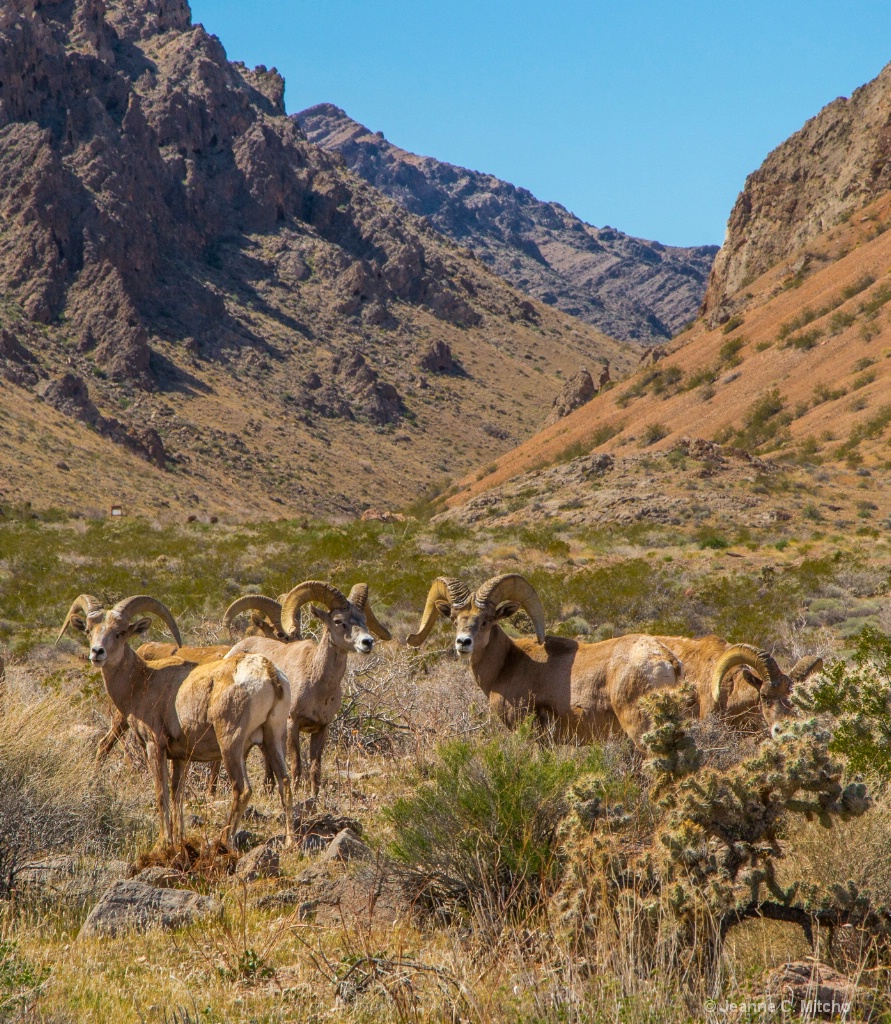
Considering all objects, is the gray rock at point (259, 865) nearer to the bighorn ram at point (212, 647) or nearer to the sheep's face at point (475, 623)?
the bighorn ram at point (212, 647)

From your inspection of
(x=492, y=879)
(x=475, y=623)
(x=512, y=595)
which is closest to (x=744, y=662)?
(x=512, y=595)

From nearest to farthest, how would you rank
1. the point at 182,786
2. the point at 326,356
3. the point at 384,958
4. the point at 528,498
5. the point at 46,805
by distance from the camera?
the point at 384,958 < the point at 46,805 < the point at 182,786 < the point at 528,498 < the point at 326,356

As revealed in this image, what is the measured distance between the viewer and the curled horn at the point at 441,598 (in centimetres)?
926

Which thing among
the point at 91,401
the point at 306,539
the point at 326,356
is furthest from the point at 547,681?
the point at 326,356

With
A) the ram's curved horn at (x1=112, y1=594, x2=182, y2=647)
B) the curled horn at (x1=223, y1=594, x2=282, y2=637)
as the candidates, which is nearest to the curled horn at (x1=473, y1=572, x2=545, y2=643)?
the curled horn at (x1=223, y1=594, x2=282, y2=637)

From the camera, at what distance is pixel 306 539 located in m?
27.9

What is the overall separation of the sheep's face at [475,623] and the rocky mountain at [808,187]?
43.0 metres

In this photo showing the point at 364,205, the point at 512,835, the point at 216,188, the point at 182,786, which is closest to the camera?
the point at 512,835

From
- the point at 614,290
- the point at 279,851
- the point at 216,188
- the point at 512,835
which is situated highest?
the point at 614,290

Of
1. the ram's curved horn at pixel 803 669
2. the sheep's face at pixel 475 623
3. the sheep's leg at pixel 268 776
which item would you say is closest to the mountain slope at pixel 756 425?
the ram's curved horn at pixel 803 669

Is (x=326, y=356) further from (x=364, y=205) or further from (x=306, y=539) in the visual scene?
(x=306, y=539)

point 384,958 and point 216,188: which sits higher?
point 216,188

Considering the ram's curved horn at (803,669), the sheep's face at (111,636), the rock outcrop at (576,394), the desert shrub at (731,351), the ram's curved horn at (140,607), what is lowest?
the sheep's face at (111,636)

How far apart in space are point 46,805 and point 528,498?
25521mm
